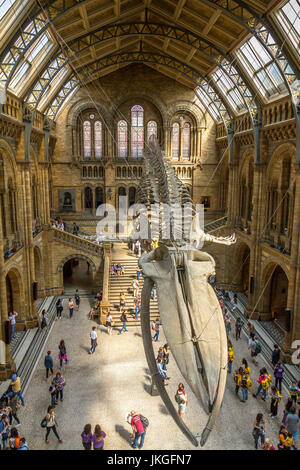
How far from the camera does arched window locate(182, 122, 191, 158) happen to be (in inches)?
1144

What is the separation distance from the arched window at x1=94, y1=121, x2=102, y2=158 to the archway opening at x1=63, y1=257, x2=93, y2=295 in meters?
8.78

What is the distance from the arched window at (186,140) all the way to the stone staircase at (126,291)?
1093 centimetres

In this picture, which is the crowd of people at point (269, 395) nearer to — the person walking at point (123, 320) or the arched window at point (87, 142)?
the person walking at point (123, 320)

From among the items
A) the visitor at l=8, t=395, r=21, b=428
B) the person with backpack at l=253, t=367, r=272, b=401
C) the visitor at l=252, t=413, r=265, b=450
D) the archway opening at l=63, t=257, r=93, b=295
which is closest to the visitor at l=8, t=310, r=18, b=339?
the visitor at l=8, t=395, r=21, b=428

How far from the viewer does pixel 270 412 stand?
11.8m

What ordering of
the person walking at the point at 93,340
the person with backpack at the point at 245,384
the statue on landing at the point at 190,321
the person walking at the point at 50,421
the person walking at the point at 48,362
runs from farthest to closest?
the person walking at the point at 93,340 < the person walking at the point at 48,362 < the person with backpack at the point at 245,384 < the person walking at the point at 50,421 < the statue on landing at the point at 190,321

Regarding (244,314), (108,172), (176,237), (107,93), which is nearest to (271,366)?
(244,314)

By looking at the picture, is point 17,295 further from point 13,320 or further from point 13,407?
point 13,407

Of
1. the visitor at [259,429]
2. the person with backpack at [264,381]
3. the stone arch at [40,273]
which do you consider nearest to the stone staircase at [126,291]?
the stone arch at [40,273]

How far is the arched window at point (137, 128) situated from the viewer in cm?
2855

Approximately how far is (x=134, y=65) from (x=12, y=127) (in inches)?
582

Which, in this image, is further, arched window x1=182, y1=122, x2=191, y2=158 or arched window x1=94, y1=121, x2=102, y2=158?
arched window x1=182, y1=122, x2=191, y2=158

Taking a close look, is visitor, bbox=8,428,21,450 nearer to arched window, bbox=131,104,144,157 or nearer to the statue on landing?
the statue on landing

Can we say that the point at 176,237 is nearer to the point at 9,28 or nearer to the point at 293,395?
the point at 293,395
